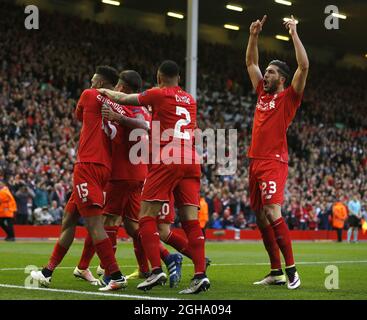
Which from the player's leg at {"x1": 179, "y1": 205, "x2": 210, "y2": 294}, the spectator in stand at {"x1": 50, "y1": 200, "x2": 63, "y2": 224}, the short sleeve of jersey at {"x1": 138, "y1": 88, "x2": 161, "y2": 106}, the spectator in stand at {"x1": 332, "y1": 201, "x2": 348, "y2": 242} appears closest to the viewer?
the player's leg at {"x1": 179, "y1": 205, "x2": 210, "y2": 294}

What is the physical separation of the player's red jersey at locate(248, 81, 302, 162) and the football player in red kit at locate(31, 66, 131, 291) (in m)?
1.78

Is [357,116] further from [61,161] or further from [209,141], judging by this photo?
[61,161]

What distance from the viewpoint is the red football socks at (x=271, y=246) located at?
10.7 m

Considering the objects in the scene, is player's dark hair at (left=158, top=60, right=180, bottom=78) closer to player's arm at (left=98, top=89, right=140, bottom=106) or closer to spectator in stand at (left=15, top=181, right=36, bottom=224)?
player's arm at (left=98, top=89, right=140, bottom=106)

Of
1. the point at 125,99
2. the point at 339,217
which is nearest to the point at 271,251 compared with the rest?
the point at 125,99

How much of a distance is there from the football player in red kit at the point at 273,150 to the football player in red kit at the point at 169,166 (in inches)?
45.0

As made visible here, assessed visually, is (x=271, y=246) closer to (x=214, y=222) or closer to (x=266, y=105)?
(x=266, y=105)

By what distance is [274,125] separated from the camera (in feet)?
34.5

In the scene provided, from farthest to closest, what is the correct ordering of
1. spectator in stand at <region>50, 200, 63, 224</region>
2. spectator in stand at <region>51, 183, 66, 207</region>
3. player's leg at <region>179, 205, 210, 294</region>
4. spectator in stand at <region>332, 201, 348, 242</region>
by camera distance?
1. spectator in stand at <region>332, 201, 348, 242</region>
2. spectator in stand at <region>51, 183, 66, 207</region>
3. spectator in stand at <region>50, 200, 63, 224</region>
4. player's leg at <region>179, 205, 210, 294</region>

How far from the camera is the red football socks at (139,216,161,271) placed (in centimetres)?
934

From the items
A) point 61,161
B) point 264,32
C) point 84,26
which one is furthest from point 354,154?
point 61,161

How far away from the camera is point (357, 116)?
4853 centimetres

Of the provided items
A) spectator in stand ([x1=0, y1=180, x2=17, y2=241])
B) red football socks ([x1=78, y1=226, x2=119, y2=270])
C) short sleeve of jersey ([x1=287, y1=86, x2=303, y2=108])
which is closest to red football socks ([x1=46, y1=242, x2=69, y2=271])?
red football socks ([x1=78, y1=226, x2=119, y2=270])
